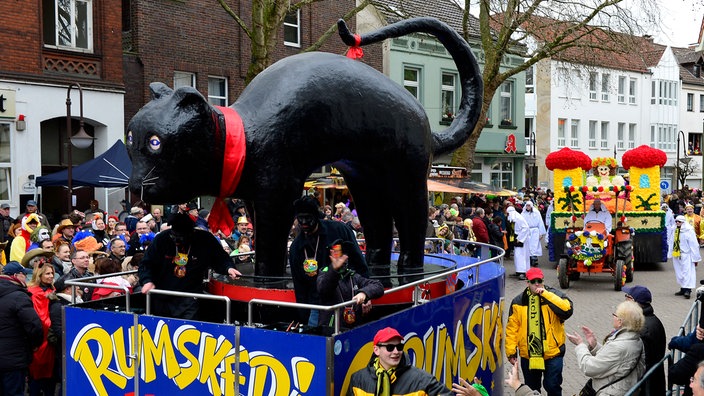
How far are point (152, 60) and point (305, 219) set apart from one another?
1617 centimetres

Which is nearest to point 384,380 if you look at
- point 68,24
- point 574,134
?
point 68,24

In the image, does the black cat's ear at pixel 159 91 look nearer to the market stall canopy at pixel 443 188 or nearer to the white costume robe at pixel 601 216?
the white costume robe at pixel 601 216

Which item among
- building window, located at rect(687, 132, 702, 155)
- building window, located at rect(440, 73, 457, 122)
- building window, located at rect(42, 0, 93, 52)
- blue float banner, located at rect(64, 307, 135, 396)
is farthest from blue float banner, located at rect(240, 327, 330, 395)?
building window, located at rect(687, 132, 702, 155)

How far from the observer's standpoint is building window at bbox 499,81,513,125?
34.4 m

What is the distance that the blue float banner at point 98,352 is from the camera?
536cm

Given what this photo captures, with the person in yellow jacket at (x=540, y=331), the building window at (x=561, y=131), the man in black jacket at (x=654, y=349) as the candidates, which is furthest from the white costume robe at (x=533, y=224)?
the building window at (x=561, y=131)

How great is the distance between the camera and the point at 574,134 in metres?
43.7

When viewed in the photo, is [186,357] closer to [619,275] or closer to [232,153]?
[232,153]

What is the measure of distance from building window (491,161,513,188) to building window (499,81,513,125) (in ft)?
7.11

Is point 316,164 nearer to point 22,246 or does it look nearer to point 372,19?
point 22,246

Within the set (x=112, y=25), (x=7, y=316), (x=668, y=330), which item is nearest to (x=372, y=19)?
(x=112, y=25)

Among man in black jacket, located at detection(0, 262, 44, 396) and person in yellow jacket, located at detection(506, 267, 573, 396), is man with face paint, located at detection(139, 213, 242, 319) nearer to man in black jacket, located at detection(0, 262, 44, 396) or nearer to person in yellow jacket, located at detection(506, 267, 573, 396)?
man in black jacket, located at detection(0, 262, 44, 396)

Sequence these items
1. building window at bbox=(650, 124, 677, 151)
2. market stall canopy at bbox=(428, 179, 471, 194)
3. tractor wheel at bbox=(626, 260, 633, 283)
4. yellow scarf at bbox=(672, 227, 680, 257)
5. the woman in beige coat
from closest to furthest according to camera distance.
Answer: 1. the woman in beige coat
2. yellow scarf at bbox=(672, 227, 680, 257)
3. tractor wheel at bbox=(626, 260, 633, 283)
4. market stall canopy at bbox=(428, 179, 471, 194)
5. building window at bbox=(650, 124, 677, 151)

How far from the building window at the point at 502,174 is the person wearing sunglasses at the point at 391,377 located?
31291 millimetres
